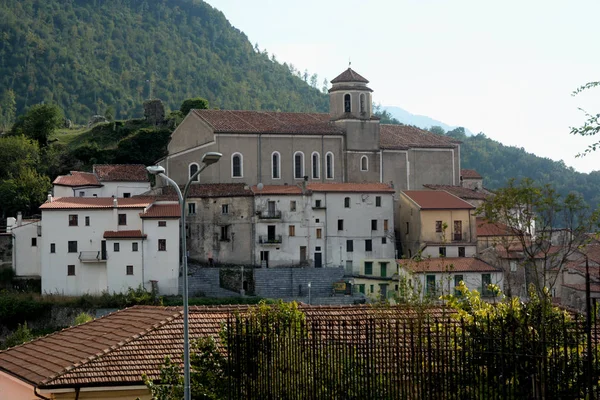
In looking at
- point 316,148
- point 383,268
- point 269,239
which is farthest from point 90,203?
point 383,268

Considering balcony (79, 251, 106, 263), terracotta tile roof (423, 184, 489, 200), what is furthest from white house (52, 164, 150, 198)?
terracotta tile roof (423, 184, 489, 200)

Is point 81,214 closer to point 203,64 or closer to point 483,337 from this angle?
point 483,337

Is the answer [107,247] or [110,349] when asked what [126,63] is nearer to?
[107,247]

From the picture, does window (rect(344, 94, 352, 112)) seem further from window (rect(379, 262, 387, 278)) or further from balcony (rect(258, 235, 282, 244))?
balcony (rect(258, 235, 282, 244))

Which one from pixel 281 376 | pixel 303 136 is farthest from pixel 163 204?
pixel 281 376

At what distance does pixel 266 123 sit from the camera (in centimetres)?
7944

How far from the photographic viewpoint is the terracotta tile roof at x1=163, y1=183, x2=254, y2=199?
7250cm

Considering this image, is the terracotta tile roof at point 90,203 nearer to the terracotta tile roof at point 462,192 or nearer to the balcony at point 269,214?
the balcony at point 269,214

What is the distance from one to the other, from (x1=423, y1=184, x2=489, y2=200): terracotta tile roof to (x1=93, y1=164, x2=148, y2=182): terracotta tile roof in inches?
833

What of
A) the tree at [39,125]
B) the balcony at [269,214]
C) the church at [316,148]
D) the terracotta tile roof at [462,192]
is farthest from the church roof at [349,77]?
the tree at [39,125]

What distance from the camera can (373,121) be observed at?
80.4 metres

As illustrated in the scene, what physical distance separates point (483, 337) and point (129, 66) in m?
163

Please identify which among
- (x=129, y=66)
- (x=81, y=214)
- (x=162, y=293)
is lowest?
(x=162, y=293)

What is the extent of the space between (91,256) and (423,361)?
175 feet
